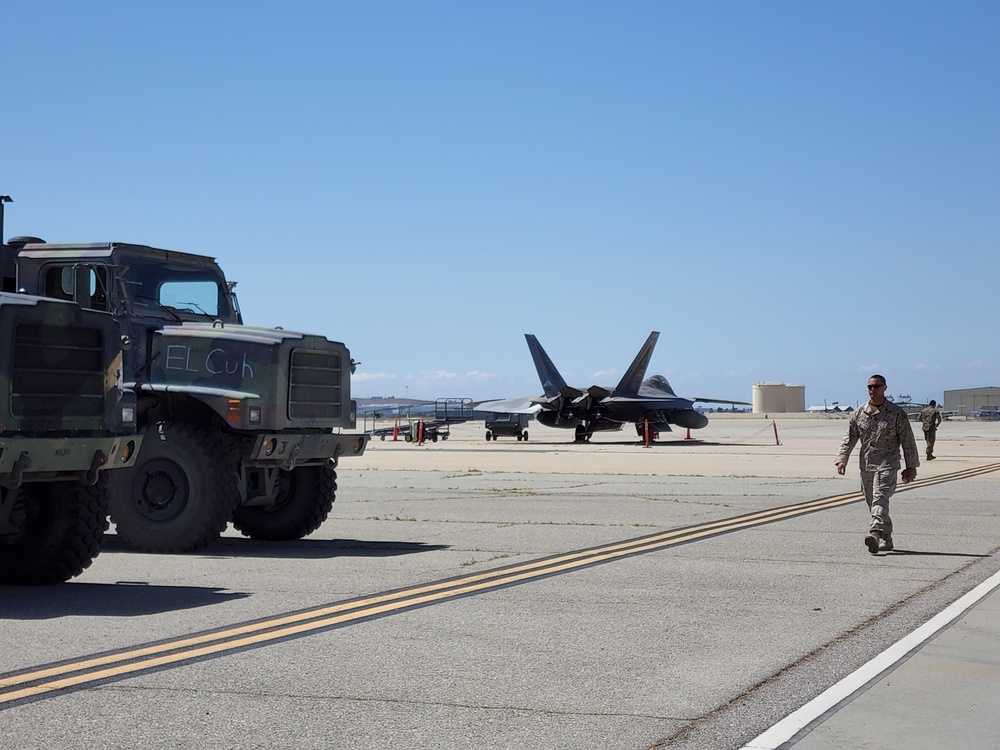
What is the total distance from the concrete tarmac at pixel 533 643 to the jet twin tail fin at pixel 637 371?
3595 cm

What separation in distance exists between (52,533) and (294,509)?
4.59 meters

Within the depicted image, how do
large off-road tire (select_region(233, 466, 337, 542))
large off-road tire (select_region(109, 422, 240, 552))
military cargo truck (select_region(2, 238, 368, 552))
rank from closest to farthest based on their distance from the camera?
large off-road tire (select_region(109, 422, 240, 552))
military cargo truck (select_region(2, 238, 368, 552))
large off-road tire (select_region(233, 466, 337, 542))

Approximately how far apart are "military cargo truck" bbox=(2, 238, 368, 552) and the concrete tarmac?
30.2 inches

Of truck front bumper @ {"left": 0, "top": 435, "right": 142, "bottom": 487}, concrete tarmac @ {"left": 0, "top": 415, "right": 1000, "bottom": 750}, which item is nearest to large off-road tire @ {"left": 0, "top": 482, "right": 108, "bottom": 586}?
concrete tarmac @ {"left": 0, "top": 415, "right": 1000, "bottom": 750}

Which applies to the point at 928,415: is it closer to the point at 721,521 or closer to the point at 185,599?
the point at 721,521

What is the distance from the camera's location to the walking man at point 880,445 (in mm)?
12539

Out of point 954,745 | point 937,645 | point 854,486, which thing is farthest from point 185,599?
point 854,486

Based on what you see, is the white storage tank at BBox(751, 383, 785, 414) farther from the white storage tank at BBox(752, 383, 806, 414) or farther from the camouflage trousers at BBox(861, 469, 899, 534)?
the camouflage trousers at BBox(861, 469, 899, 534)

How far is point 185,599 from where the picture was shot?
366 inches

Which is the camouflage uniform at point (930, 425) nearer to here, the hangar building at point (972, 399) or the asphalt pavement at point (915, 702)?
the asphalt pavement at point (915, 702)

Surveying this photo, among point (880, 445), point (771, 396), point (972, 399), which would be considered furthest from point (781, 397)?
point (880, 445)

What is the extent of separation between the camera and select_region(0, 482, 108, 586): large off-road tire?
9.80 meters

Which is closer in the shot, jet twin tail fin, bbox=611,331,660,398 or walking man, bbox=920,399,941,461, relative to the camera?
walking man, bbox=920,399,941,461

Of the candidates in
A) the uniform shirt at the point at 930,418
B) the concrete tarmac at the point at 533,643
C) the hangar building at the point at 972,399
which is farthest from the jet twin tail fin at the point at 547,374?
the hangar building at the point at 972,399
